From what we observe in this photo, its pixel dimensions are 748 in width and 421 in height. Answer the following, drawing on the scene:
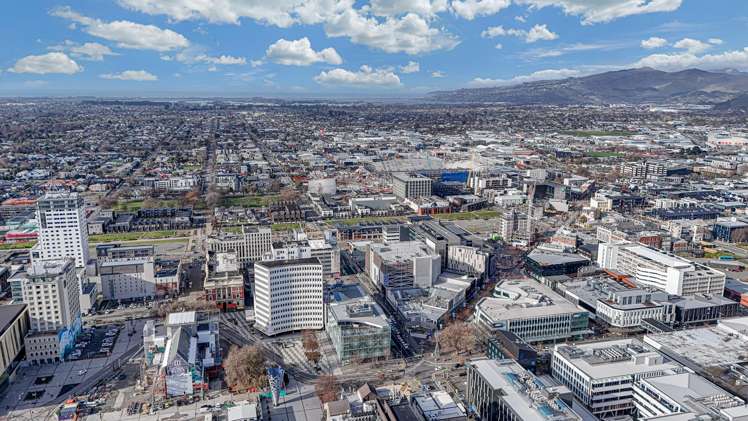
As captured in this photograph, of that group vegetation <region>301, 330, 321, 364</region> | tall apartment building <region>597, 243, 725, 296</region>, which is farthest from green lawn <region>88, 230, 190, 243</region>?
tall apartment building <region>597, 243, 725, 296</region>

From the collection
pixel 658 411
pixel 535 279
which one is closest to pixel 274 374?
pixel 658 411

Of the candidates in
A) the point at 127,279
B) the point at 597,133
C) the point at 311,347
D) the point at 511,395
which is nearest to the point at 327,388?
the point at 311,347

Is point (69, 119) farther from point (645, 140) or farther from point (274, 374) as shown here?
point (274, 374)

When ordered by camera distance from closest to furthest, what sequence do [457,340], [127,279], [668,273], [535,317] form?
[457,340]
[535,317]
[127,279]
[668,273]

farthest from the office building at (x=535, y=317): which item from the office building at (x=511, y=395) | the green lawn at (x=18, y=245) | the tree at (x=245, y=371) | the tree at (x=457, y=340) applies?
the green lawn at (x=18, y=245)

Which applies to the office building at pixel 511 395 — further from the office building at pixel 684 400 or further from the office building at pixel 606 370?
the office building at pixel 684 400

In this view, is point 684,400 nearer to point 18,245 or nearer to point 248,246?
point 248,246

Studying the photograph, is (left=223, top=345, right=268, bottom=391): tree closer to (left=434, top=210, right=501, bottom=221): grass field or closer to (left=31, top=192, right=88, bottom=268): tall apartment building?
(left=31, top=192, right=88, bottom=268): tall apartment building
